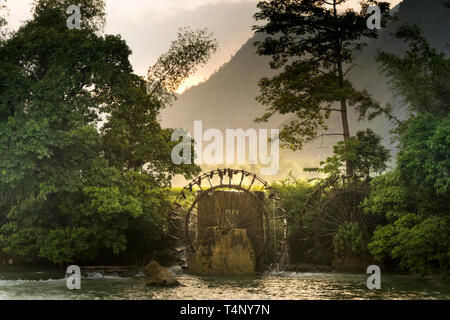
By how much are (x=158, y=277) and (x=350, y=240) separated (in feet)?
30.5

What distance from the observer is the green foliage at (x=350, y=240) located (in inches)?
854

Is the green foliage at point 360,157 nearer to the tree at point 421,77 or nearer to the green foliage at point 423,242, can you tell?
the tree at point 421,77

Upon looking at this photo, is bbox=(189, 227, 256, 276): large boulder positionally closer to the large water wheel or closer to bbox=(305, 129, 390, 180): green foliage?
the large water wheel

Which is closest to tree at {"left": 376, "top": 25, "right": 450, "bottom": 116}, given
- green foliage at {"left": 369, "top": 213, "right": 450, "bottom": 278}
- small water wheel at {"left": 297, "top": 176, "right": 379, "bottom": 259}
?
small water wheel at {"left": 297, "top": 176, "right": 379, "bottom": 259}

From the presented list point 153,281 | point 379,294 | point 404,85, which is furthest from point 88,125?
point 404,85

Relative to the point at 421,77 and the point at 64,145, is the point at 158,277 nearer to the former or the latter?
the point at 64,145

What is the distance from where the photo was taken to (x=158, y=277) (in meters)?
17.0

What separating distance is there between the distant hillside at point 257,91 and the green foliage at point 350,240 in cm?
5645

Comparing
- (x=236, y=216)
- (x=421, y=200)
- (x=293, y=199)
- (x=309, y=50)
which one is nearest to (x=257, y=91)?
(x=309, y=50)

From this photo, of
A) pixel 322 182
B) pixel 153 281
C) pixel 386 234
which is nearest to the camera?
pixel 153 281

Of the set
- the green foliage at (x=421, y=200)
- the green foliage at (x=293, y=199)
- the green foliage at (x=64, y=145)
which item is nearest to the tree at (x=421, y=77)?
the green foliage at (x=421, y=200)
